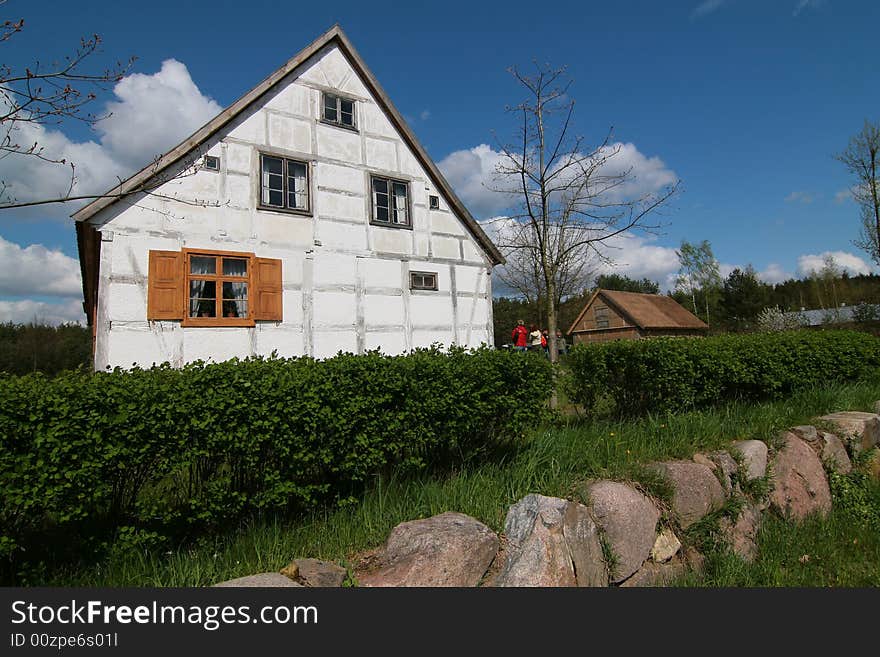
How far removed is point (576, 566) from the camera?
10.7 ft

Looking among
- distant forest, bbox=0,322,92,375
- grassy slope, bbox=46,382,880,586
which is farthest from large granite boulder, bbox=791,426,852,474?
distant forest, bbox=0,322,92,375

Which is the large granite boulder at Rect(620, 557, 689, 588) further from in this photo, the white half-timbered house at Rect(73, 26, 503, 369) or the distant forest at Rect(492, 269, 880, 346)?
the distant forest at Rect(492, 269, 880, 346)

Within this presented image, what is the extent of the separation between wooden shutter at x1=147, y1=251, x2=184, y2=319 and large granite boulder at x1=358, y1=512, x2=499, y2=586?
25.9 ft

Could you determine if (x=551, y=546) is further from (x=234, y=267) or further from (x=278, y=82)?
(x=278, y=82)

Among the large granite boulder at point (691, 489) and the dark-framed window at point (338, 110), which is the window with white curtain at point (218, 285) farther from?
the large granite boulder at point (691, 489)

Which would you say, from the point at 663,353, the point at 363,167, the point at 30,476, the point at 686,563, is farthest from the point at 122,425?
the point at 363,167

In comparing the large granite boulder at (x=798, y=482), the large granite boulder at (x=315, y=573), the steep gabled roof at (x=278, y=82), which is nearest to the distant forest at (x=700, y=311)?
the steep gabled roof at (x=278, y=82)

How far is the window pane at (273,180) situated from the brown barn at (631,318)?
99.5 feet

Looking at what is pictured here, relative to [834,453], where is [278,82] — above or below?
above

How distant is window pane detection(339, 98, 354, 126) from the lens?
12234 mm

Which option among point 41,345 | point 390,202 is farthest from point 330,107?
point 41,345

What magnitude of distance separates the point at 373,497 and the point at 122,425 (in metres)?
1.82

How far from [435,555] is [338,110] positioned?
11.6 meters

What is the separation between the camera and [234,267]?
10.3 meters
